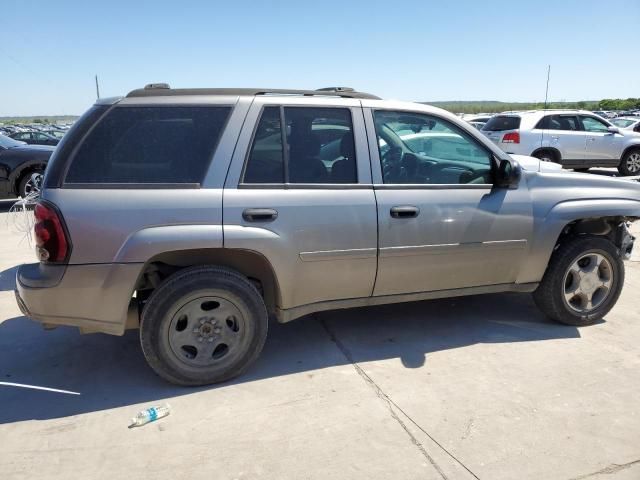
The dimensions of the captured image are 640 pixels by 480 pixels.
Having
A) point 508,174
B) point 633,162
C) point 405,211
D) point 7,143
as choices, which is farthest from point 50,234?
point 633,162

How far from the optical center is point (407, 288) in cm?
380

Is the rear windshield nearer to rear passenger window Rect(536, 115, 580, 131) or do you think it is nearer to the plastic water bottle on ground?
rear passenger window Rect(536, 115, 580, 131)

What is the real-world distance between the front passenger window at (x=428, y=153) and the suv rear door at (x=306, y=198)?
244mm

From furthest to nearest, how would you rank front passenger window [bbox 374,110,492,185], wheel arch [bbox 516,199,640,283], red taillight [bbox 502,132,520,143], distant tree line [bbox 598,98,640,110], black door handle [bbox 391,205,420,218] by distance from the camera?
distant tree line [bbox 598,98,640,110], red taillight [bbox 502,132,520,143], wheel arch [bbox 516,199,640,283], front passenger window [bbox 374,110,492,185], black door handle [bbox 391,205,420,218]

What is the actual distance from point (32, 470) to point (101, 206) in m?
1.40

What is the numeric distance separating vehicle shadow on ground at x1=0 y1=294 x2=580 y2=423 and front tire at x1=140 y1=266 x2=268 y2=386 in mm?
138

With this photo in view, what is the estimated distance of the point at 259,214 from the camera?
323cm

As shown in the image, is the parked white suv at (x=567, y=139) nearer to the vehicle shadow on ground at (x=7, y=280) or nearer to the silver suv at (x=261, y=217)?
the silver suv at (x=261, y=217)

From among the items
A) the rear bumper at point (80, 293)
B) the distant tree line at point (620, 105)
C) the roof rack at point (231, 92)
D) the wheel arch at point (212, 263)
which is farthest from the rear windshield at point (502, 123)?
the distant tree line at point (620, 105)

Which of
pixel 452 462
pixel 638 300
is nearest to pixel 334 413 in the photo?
pixel 452 462

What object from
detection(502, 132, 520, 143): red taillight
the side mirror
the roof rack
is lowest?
the side mirror

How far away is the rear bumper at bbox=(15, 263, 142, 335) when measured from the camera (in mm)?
3020

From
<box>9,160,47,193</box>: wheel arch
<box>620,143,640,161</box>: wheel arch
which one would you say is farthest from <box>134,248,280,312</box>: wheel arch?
<box>620,143,640,161</box>: wheel arch

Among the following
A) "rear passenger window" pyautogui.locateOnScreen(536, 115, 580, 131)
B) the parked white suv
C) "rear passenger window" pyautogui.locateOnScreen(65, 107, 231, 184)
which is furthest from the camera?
"rear passenger window" pyautogui.locateOnScreen(536, 115, 580, 131)
